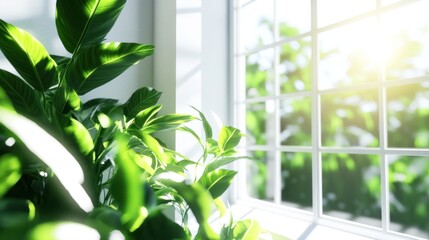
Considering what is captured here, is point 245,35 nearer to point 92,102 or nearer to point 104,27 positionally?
point 92,102

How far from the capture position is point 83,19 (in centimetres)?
89

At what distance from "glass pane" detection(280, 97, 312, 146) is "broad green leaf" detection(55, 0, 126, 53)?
→ 4207 millimetres

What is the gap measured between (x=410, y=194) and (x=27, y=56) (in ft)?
14.5

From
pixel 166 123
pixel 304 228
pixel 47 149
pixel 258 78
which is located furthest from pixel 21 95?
pixel 258 78

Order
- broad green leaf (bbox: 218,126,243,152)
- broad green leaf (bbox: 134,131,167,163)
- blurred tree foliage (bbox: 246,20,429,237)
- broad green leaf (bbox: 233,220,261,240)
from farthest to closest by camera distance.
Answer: blurred tree foliage (bbox: 246,20,429,237) < broad green leaf (bbox: 218,126,243,152) < broad green leaf (bbox: 134,131,167,163) < broad green leaf (bbox: 233,220,261,240)

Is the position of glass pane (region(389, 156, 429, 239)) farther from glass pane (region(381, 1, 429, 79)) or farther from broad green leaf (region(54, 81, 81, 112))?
broad green leaf (region(54, 81, 81, 112))

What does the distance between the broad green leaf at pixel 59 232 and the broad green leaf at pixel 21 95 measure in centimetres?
54

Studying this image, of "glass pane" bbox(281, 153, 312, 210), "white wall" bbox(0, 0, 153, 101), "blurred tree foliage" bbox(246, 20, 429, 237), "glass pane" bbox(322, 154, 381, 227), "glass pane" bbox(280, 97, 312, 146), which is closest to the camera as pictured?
"white wall" bbox(0, 0, 153, 101)

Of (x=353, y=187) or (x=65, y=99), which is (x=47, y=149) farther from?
(x=353, y=187)

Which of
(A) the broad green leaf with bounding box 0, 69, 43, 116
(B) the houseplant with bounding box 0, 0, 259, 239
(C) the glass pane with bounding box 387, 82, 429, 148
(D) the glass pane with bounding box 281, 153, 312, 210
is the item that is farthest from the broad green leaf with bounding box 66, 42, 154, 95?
(D) the glass pane with bounding box 281, 153, 312, 210

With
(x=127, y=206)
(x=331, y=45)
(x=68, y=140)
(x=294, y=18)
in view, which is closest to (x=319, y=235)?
(x=68, y=140)

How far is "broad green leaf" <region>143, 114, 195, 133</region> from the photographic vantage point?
113cm

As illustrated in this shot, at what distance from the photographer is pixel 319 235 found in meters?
1.28

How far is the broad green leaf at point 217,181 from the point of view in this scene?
848 millimetres
